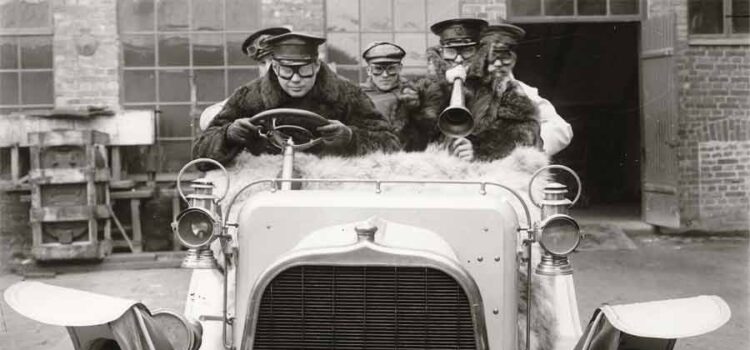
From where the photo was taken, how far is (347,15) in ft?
30.1

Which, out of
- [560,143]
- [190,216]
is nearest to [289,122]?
[190,216]

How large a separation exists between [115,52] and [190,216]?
21.9 feet

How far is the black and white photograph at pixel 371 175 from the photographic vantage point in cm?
254

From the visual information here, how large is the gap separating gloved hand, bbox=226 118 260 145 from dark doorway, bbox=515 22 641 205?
10916 mm

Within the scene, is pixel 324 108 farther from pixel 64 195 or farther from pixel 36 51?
pixel 36 51

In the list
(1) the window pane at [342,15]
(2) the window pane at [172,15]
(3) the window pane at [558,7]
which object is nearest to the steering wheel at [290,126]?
(1) the window pane at [342,15]

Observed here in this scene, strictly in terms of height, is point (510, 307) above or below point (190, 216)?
below

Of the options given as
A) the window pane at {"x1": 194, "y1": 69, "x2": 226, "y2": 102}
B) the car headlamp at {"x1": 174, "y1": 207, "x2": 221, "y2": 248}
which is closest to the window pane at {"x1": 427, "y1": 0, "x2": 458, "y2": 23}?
the window pane at {"x1": 194, "y1": 69, "x2": 226, "y2": 102}

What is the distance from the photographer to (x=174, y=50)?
29.7 feet

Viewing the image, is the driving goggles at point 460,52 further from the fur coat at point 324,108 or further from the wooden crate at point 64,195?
the wooden crate at point 64,195

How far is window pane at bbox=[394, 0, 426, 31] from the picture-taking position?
918 centimetres

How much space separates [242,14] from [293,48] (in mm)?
5384

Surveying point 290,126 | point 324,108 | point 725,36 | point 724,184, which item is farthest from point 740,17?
point 290,126

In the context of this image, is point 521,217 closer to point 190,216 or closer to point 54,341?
point 190,216
